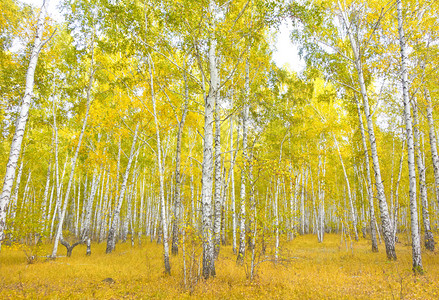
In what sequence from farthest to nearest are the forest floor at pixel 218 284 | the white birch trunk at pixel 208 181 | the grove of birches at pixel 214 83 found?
the grove of birches at pixel 214 83 < the white birch trunk at pixel 208 181 < the forest floor at pixel 218 284

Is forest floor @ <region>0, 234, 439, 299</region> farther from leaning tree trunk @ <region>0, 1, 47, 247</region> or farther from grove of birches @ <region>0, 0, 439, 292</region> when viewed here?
leaning tree trunk @ <region>0, 1, 47, 247</region>

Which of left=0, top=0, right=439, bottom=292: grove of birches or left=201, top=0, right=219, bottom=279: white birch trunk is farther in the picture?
left=0, top=0, right=439, bottom=292: grove of birches

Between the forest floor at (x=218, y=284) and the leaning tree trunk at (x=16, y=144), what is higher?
the leaning tree trunk at (x=16, y=144)

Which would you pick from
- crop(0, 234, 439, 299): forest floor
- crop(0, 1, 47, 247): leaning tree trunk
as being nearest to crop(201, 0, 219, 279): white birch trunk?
crop(0, 234, 439, 299): forest floor

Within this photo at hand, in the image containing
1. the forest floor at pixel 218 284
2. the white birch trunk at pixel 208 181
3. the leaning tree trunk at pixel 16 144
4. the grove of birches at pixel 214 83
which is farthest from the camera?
the grove of birches at pixel 214 83

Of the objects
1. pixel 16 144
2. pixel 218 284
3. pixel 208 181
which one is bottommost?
pixel 218 284

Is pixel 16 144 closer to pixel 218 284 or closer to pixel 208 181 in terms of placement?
pixel 208 181

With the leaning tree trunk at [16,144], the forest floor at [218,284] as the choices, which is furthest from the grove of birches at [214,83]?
the forest floor at [218,284]

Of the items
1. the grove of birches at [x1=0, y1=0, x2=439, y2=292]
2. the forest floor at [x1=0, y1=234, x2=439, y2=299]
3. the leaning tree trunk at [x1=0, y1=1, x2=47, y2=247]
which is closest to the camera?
the forest floor at [x1=0, y1=234, x2=439, y2=299]

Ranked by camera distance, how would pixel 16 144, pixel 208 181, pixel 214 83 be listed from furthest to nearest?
1. pixel 214 83
2. pixel 208 181
3. pixel 16 144

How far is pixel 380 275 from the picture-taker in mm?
6922

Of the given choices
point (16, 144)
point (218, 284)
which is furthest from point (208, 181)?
point (16, 144)

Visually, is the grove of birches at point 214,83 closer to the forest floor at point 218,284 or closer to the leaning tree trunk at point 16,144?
the leaning tree trunk at point 16,144

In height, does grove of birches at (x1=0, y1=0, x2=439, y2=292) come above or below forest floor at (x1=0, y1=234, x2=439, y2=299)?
above
